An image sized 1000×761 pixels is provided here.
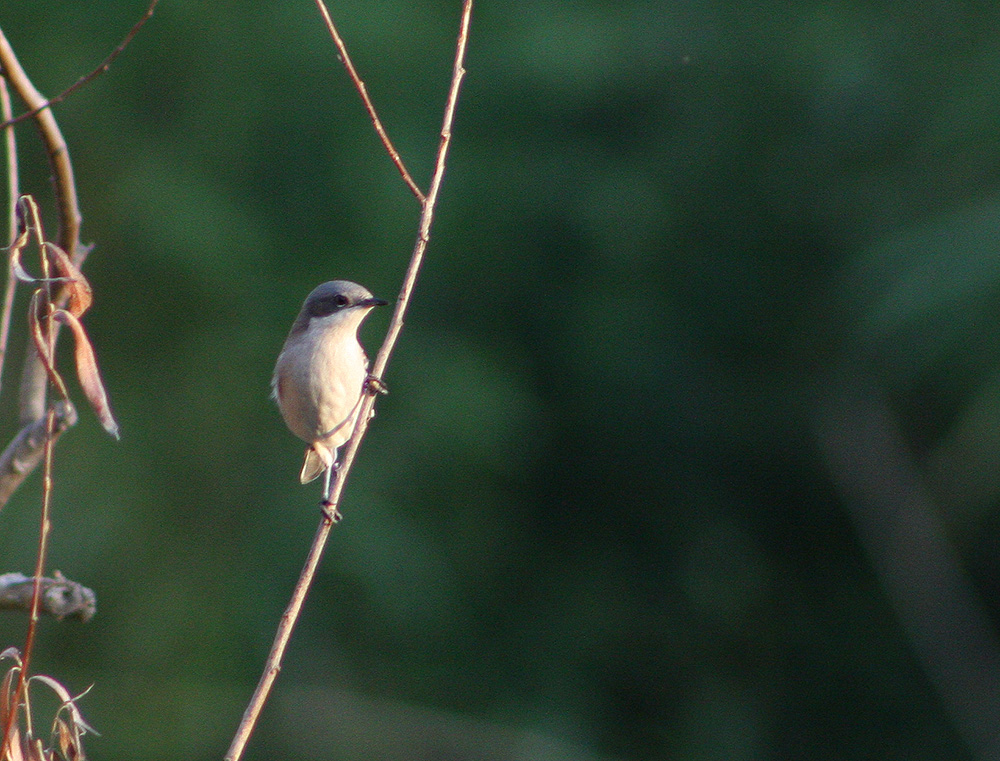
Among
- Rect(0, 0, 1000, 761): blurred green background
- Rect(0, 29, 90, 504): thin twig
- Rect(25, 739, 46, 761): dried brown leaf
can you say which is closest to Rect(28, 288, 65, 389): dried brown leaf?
Rect(0, 29, 90, 504): thin twig

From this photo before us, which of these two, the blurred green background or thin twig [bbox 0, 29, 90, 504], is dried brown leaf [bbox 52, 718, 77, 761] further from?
the blurred green background

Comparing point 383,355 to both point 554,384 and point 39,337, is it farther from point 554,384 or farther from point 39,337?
point 554,384

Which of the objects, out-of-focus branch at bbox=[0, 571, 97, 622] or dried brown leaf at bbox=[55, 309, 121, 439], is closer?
dried brown leaf at bbox=[55, 309, 121, 439]

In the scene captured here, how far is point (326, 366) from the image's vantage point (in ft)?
12.6

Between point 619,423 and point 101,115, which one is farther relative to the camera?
point 619,423

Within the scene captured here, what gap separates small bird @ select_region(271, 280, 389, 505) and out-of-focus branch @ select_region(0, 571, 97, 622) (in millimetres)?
1548

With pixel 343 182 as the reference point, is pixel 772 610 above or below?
below

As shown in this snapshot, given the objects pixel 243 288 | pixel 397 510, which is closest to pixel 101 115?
pixel 243 288

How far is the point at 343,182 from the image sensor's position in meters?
8.20

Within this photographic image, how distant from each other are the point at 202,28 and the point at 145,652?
171 inches

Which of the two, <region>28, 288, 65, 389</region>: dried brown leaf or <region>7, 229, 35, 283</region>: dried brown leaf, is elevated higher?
<region>7, 229, 35, 283</region>: dried brown leaf

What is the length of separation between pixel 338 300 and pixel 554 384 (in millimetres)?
5425

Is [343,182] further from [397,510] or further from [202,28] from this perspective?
[397,510]

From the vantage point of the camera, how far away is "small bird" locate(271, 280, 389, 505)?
12.6 ft
